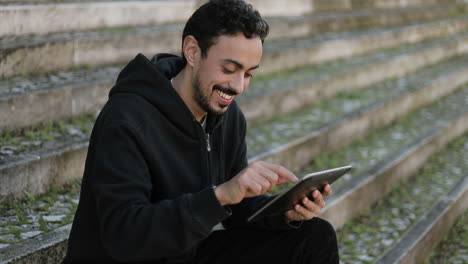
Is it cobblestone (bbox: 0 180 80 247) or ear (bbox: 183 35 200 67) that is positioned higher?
ear (bbox: 183 35 200 67)

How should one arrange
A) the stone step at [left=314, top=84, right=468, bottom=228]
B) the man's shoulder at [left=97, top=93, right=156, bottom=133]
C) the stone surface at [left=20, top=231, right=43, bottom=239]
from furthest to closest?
the stone step at [left=314, top=84, right=468, bottom=228]
the stone surface at [left=20, top=231, right=43, bottom=239]
the man's shoulder at [left=97, top=93, right=156, bottom=133]

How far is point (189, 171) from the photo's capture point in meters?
2.63

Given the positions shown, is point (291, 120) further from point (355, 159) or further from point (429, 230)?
point (429, 230)

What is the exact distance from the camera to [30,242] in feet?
9.62

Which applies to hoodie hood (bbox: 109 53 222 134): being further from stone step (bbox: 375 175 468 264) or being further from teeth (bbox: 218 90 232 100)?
stone step (bbox: 375 175 468 264)

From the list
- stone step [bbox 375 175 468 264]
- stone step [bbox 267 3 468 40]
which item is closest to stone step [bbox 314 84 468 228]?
stone step [bbox 375 175 468 264]

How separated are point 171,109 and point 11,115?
1665 millimetres

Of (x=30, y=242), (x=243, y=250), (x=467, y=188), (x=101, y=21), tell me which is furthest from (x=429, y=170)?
(x=30, y=242)

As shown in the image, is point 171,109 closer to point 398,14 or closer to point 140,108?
point 140,108

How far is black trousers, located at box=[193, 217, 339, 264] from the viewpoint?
271cm

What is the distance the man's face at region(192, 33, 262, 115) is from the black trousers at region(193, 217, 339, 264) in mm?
564

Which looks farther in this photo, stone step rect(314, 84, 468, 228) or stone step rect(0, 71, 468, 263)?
stone step rect(314, 84, 468, 228)

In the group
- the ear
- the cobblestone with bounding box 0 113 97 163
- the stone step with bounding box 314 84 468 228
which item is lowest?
the stone step with bounding box 314 84 468 228

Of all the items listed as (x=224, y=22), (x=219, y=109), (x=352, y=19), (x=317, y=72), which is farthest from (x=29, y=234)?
(x=352, y=19)
